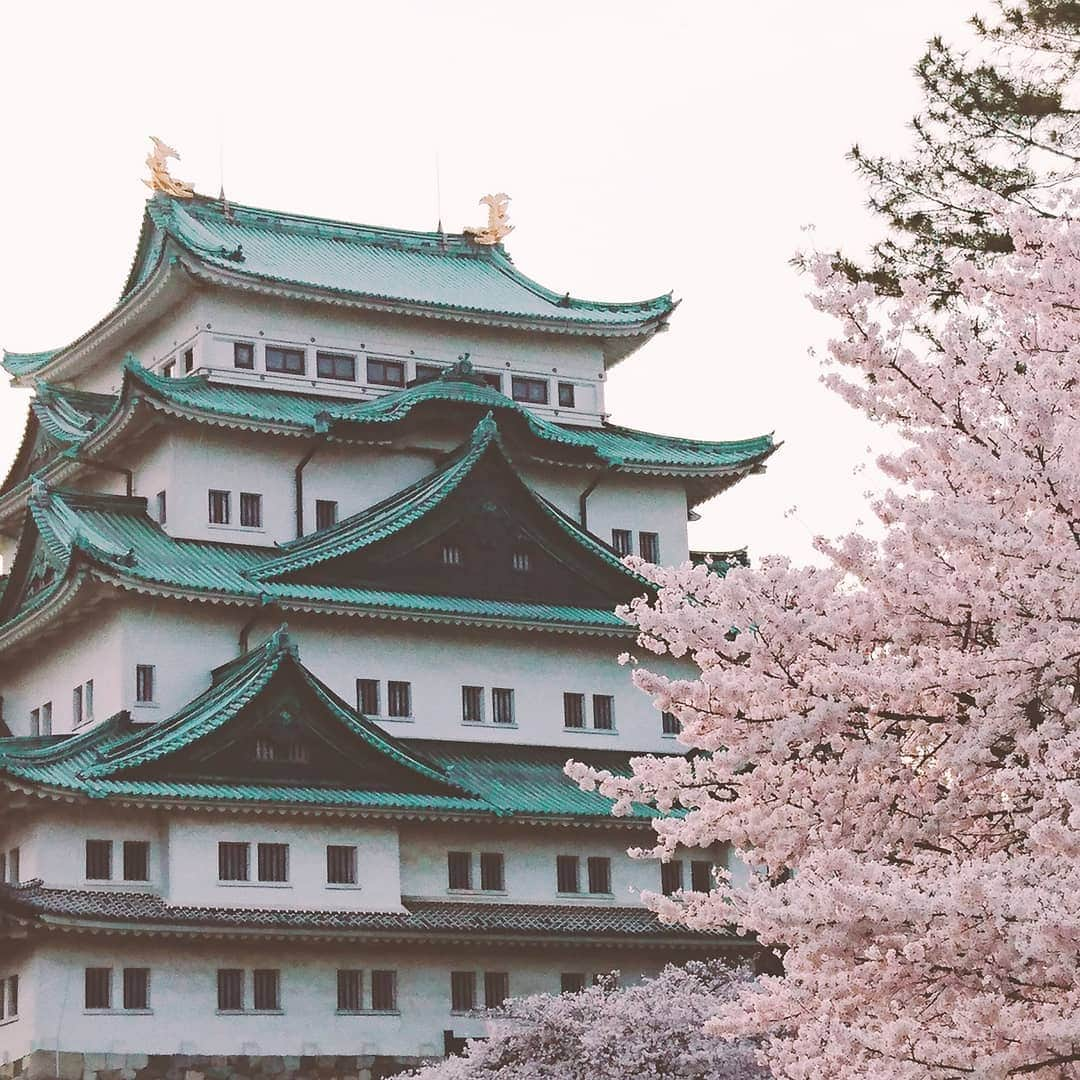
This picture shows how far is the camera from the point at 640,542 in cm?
5106

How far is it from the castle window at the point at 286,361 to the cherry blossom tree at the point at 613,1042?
20.0m

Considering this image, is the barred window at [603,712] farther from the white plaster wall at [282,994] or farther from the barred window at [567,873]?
the white plaster wall at [282,994]

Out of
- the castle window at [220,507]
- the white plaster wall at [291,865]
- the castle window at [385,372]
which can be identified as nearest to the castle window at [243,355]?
the castle window at [385,372]

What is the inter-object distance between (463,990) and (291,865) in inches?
173

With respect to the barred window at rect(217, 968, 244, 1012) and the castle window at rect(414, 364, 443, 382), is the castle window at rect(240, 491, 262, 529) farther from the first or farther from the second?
the barred window at rect(217, 968, 244, 1012)

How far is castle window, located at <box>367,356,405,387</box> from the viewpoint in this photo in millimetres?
49875

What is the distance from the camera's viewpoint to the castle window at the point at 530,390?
171ft

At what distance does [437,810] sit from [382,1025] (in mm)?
4341

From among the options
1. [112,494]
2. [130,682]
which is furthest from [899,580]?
[112,494]

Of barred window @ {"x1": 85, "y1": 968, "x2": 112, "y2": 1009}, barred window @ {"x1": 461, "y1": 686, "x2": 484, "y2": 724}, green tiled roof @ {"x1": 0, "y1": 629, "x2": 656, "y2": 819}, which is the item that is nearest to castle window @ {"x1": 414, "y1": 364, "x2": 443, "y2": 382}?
barred window @ {"x1": 461, "y1": 686, "x2": 484, "y2": 724}

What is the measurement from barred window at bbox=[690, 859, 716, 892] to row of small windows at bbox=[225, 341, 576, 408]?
1305cm

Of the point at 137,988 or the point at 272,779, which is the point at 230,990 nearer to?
the point at 137,988

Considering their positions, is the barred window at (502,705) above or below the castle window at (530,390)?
below

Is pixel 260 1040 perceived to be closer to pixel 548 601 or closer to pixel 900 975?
pixel 548 601
